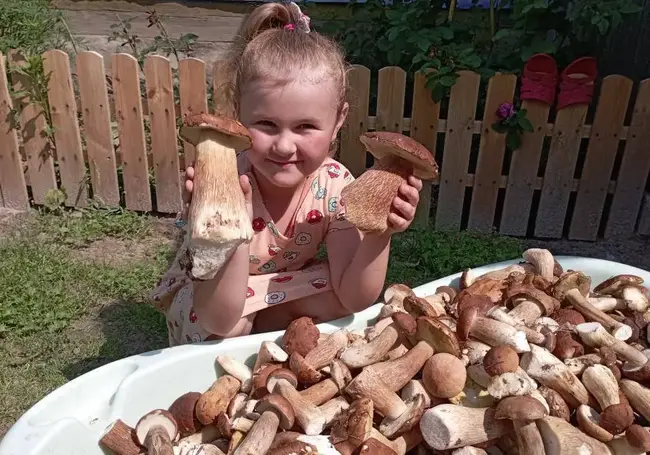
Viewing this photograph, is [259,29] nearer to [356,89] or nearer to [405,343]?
[405,343]

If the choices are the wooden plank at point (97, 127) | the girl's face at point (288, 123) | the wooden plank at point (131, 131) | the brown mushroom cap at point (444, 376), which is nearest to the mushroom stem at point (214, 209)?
the girl's face at point (288, 123)

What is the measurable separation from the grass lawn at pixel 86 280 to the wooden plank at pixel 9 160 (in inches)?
6.2

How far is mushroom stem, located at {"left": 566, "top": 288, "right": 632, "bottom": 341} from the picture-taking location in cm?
152

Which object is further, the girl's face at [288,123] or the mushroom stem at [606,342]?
the girl's face at [288,123]

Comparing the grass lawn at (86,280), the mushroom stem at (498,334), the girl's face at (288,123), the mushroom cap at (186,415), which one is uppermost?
the girl's face at (288,123)

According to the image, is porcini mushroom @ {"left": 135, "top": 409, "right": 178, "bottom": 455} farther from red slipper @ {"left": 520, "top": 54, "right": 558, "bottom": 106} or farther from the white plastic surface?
red slipper @ {"left": 520, "top": 54, "right": 558, "bottom": 106}

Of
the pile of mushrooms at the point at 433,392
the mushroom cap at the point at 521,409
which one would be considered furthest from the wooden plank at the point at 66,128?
the mushroom cap at the point at 521,409

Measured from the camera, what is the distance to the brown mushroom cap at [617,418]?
1245mm

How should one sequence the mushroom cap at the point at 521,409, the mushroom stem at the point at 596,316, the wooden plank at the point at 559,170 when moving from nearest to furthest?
the mushroom cap at the point at 521,409 < the mushroom stem at the point at 596,316 < the wooden plank at the point at 559,170

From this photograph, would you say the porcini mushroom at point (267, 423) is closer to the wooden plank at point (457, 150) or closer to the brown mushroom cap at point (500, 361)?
the brown mushroom cap at point (500, 361)

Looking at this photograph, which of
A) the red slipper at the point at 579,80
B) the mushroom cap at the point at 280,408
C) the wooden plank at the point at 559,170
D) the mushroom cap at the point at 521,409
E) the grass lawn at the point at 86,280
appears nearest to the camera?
the mushroom cap at the point at 521,409

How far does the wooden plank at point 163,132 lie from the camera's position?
302cm

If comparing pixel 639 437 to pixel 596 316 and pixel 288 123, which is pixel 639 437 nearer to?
pixel 596 316

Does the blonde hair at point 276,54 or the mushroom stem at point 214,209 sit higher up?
the blonde hair at point 276,54
